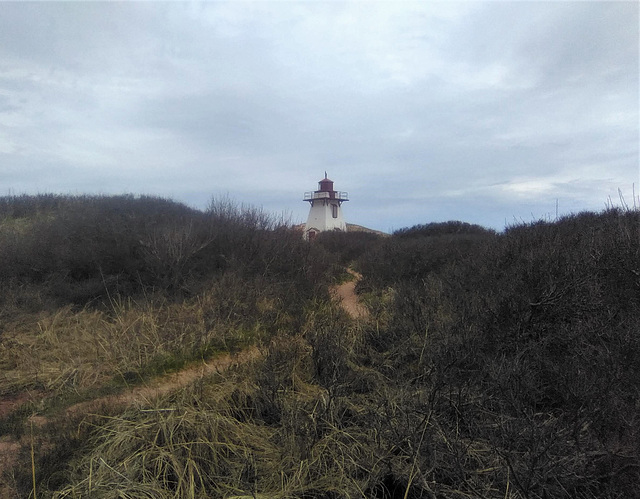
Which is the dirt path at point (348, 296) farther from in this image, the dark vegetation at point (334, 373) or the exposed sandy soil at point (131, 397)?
the exposed sandy soil at point (131, 397)

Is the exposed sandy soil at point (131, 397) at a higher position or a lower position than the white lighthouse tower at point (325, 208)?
lower

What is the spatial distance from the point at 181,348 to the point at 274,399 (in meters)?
2.42

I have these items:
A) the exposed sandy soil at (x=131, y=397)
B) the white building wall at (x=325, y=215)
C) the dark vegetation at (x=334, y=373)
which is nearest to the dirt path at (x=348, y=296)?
the dark vegetation at (x=334, y=373)

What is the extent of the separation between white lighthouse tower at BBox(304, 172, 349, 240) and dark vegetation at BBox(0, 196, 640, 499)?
2430 centimetres

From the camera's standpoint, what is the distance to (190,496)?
3057mm

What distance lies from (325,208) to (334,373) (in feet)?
97.5

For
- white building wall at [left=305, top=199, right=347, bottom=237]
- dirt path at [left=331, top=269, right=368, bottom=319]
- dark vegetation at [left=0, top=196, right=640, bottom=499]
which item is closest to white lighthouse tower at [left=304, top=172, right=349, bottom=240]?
white building wall at [left=305, top=199, right=347, bottom=237]

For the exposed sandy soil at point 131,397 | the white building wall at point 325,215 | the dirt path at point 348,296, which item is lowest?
the exposed sandy soil at point 131,397

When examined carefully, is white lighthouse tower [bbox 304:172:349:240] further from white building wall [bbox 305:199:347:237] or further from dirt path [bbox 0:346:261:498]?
dirt path [bbox 0:346:261:498]

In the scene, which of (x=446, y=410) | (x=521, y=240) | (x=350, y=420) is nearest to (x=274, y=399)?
(x=350, y=420)

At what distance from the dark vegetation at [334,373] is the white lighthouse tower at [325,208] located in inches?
957

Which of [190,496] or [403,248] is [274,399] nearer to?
[190,496]

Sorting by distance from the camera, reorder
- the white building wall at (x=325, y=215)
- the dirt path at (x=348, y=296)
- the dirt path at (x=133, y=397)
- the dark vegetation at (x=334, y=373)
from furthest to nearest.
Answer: the white building wall at (x=325, y=215) → the dirt path at (x=348, y=296) → the dirt path at (x=133, y=397) → the dark vegetation at (x=334, y=373)

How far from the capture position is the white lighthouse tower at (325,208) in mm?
33656
